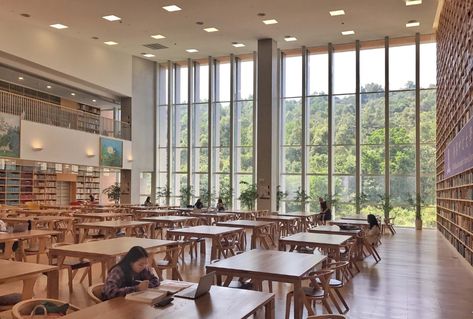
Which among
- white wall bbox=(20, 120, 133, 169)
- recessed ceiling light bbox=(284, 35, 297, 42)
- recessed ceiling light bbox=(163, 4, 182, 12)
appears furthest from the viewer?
recessed ceiling light bbox=(284, 35, 297, 42)

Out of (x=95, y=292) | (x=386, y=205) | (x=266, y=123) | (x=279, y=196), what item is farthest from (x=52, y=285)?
(x=279, y=196)

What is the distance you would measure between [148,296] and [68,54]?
13.7m

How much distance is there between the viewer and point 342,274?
20.8 ft

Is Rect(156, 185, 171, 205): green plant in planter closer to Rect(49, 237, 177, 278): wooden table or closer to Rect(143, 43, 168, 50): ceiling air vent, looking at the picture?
Rect(143, 43, 168, 50): ceiling air vent

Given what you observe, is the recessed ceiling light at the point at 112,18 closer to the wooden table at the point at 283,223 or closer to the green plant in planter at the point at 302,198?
the wooden table at the point at 283,223

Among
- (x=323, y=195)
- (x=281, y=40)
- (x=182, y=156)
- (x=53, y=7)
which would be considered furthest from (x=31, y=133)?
(x=323, y=195)

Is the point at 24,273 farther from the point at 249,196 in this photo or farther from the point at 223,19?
the point at 249,196

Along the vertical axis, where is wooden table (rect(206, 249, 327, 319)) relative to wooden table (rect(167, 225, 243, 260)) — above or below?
above

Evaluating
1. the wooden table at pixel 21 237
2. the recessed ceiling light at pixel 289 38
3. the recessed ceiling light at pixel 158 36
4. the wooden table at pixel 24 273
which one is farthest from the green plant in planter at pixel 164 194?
the wooden table at pixel 24 273

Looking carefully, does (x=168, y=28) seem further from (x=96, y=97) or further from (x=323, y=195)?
(x=323, y=195)

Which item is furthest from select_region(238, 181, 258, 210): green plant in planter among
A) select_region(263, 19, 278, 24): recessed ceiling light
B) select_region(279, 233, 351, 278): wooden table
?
select_region(279, 233, 351, 278): wooden table

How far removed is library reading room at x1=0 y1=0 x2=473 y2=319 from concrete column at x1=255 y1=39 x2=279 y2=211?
49mm

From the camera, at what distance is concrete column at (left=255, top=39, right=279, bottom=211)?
Answer: 50.2 feet

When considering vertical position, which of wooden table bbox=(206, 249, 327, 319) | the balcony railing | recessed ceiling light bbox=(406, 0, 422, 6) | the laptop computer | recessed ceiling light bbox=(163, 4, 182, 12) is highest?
recessed ceiling light bbox=(406, 0, 422, 6)
